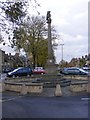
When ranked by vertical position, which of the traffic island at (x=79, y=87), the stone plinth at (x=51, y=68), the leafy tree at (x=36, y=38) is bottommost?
the traffic island at (x=79, y=87)

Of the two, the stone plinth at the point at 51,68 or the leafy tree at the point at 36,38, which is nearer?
the stone plinth at the point at 51,68

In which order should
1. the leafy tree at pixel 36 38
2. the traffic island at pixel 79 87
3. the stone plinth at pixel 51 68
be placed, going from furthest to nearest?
the leafy tree at pixel 36 38
the stone plinth at pixel 51 68
the traffic island at pixel 79 87

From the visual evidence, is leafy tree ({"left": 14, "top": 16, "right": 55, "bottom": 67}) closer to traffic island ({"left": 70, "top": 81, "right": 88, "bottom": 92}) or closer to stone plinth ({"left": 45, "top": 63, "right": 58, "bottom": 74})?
stone plinth ({"left": 45, "top": 63, "right": 58, "bottom": 74})

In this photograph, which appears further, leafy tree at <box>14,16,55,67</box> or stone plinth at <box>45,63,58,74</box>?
leafy tree at <box>14,16,55,67</box>

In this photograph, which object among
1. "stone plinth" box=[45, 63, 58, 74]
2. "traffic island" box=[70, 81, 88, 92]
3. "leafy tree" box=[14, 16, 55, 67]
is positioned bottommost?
"traffic island" box=[70, 81, 88, 92]

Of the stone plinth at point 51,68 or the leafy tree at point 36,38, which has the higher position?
the leafy tree at point 36,38

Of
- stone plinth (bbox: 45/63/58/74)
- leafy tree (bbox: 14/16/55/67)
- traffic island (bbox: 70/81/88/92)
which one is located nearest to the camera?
traffic island (bbox: 70/81/88/92)

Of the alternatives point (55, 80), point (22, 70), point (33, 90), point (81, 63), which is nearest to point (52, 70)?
point (55, 80)

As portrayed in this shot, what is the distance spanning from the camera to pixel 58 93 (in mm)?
25203

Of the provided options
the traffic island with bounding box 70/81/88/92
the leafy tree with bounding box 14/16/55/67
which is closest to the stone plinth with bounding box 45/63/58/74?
the traffic island with bounding box 70/81/88/92

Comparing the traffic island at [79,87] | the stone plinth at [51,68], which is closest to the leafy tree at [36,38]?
the stone plinth at [51,68]

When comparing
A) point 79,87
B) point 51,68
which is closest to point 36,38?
point 51,68

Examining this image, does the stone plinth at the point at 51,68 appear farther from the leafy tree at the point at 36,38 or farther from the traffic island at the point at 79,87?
the leafy tree at the point at 36,38

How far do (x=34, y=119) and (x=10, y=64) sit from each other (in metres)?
145
